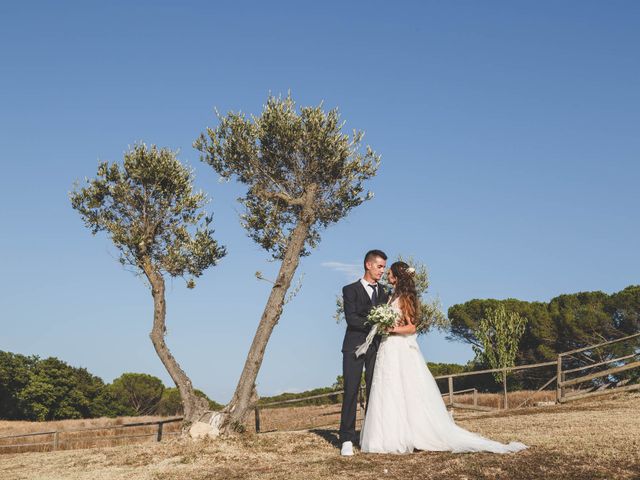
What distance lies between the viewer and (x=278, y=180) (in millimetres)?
16797

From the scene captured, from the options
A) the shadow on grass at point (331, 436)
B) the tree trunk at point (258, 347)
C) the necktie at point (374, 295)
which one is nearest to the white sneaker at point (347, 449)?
the shadow on grass at point (331, 436)

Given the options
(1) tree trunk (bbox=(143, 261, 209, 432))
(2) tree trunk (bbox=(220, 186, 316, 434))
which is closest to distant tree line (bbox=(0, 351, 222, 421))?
(1) tree trunk (bbox=(143, 261, 209, 432))

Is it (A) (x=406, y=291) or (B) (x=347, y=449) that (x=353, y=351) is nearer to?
(A) (x=406, y=291)

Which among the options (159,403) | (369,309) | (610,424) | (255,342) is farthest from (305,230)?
(159,403)

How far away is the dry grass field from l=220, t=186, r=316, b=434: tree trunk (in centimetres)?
73

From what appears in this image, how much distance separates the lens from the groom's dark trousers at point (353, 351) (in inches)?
397

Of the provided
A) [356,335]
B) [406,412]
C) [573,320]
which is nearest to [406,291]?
[356,335]

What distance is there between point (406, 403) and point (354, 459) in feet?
4.08

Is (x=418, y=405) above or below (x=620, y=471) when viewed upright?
above

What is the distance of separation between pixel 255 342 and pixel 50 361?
4075 cm

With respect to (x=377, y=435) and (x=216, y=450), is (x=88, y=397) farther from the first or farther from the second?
(x=377, y=435)

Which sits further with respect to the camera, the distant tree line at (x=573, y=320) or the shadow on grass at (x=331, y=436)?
the distant tree line at (x=573, y=320)

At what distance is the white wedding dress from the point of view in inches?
370

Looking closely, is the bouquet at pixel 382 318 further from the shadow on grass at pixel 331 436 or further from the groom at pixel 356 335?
the shadow on grass at pixel 331 436
